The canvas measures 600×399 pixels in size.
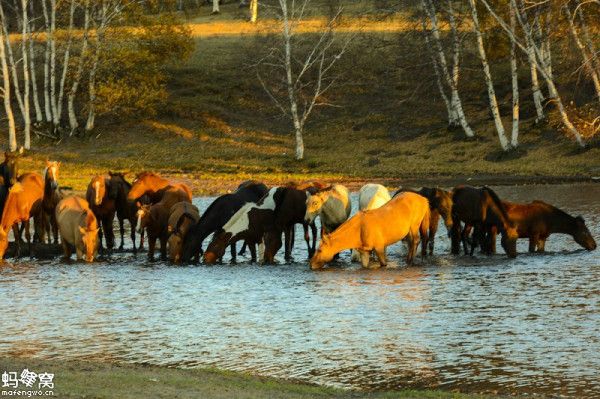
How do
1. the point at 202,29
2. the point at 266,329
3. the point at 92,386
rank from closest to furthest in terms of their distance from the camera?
the point at 92,386
the point at 266,329
the point at 202,29

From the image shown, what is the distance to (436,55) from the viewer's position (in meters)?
50.7

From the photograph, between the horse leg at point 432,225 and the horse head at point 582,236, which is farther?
the horse leg at point 432,225

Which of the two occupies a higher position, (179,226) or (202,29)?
(202,29)

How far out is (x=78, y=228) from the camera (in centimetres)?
2258

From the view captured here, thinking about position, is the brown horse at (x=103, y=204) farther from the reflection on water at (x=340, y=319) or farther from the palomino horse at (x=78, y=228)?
the reflection on water at (x=340, y=319)

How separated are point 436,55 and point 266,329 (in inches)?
1452

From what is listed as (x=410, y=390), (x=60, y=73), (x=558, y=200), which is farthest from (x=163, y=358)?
(x=60, y=73)

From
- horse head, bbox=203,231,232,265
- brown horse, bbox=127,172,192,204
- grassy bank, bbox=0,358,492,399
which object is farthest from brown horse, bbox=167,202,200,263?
grassy bank, bbox=0,358,492,399

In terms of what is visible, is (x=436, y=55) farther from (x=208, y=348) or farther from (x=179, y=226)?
(x=208, y=348)

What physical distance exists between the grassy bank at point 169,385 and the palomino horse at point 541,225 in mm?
11314

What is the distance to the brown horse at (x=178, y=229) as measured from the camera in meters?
22.6

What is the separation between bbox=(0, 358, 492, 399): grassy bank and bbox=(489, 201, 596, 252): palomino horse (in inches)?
445

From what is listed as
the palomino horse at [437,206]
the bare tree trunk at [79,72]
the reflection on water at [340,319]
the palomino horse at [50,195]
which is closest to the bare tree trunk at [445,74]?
the bare tree trunk at [79,72]

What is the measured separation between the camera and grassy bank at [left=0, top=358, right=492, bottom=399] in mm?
10500
